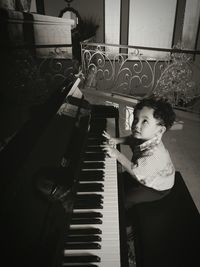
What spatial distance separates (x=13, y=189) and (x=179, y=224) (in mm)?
1249

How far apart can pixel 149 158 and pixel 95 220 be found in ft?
2.62

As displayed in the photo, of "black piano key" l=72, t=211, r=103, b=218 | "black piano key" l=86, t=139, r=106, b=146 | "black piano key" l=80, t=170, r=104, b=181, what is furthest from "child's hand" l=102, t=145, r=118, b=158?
"black piano key" l=72, t=211, r=103, b=218

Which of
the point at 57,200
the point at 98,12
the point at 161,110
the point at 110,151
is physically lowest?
the point at 110,151

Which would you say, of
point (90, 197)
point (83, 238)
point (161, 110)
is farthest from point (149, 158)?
point (83, 238)

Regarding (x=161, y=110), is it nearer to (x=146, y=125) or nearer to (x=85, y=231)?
(x=146, y=125)

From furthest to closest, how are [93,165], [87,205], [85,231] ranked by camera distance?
[93,165] → [87,205] → [85,231]

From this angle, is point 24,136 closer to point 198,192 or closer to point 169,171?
point 169,171

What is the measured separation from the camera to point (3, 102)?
1.74m

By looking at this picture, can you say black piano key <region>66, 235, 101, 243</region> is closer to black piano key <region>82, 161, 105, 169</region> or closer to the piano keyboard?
the piano keyboard

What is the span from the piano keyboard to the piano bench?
0.37 m

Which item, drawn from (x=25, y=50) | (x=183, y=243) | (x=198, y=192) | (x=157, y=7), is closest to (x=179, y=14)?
(x=157, y=7)

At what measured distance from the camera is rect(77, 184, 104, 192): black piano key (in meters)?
1.59

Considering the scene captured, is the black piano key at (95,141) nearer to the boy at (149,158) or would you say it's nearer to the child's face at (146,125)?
the boy at (149,158)

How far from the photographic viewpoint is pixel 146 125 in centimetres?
210
